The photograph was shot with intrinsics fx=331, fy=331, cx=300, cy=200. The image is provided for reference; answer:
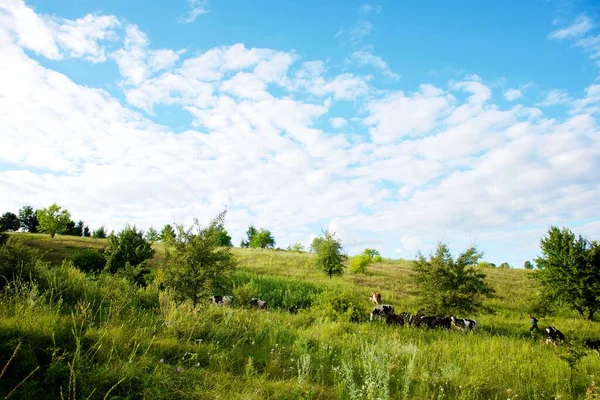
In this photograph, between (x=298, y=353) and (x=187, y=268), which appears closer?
(x=298, y=353)

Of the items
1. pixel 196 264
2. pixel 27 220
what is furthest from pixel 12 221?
pixel 196 264

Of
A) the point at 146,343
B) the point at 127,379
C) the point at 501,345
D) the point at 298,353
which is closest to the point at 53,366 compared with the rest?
the point at 127,379

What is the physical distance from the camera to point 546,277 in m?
21.2

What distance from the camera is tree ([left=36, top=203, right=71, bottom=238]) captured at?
48.0 m

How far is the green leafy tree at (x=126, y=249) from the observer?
2158cm

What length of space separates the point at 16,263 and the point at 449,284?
17150mm

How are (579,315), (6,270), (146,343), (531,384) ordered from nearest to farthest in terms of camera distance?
(146,343) < (531,384) < (6,270) < (579,315)

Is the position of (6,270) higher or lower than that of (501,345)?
higher

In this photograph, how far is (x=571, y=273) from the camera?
65.6 ft

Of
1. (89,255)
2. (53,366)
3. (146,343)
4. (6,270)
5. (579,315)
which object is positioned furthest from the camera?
(89,255)

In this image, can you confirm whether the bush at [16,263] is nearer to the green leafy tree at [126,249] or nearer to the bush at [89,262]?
the green leafy tree at [126,249]

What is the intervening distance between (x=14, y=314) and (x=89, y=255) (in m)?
23.6

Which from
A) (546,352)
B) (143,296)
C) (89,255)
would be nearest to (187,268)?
(143,296)

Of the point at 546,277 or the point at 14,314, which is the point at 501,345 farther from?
the point at 546,277
